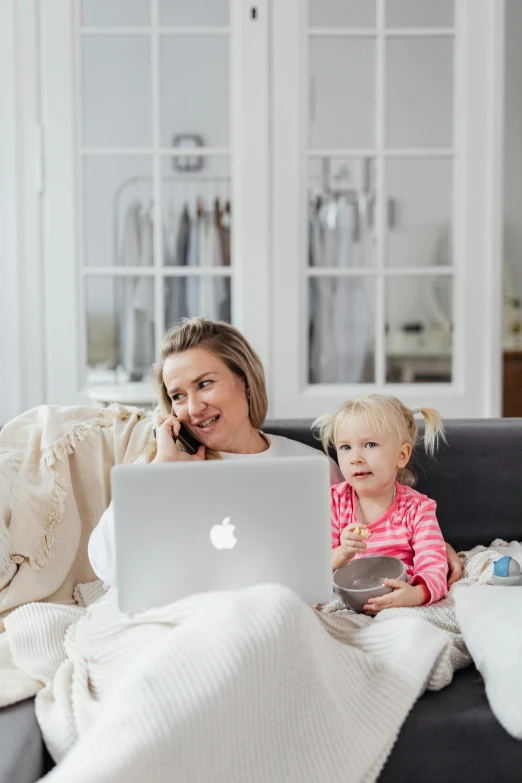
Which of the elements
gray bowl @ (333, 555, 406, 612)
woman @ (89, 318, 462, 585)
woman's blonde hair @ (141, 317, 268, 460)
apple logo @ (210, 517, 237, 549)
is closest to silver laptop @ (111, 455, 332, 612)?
apple logo @ (210, 517, 237, 549)

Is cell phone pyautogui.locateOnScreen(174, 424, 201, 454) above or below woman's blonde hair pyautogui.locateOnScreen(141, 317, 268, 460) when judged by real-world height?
below

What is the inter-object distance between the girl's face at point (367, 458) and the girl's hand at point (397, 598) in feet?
0.77

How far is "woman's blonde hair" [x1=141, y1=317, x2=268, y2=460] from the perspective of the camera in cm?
186

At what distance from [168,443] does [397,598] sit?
0.51 meters

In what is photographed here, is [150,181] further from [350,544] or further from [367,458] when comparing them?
[350,544]

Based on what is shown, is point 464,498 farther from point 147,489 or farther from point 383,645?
point 147,489

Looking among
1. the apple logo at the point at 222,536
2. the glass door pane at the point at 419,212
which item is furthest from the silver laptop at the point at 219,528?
the glass door pane at the point at 419,212

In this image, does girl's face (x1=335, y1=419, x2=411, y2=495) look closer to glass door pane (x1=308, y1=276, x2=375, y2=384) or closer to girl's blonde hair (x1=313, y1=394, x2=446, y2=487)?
girl's blonde hair (x1=313, y1=394, x2=446, y2=487)

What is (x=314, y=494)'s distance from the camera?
1.32m

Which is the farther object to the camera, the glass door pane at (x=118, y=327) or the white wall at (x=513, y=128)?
the white wall at (x=513, y=128)

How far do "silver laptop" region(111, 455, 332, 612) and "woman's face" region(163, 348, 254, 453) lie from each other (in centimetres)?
51

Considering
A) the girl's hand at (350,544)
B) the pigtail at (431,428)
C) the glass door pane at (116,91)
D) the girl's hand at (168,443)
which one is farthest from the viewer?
the glass door pane at (116,91)

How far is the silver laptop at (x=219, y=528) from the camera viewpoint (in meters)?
1.30

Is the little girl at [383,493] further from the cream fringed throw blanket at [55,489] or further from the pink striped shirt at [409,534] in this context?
the cream fringed throw blanket at [55,489]
